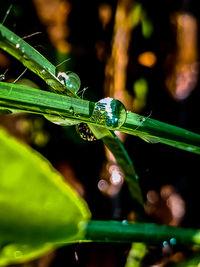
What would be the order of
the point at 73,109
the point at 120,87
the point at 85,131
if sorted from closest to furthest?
the point at 73,109 → the point at 85,131 → the point at 120,87

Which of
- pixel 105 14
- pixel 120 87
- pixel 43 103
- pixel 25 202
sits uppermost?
pixel 105 14

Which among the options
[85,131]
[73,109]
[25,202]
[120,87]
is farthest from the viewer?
[120,87]

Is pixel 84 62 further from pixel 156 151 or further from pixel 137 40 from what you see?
pixel 156 151

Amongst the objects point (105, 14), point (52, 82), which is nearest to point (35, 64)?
point (52, 82)

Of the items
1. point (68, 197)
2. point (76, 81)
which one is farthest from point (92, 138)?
point (68, 197)

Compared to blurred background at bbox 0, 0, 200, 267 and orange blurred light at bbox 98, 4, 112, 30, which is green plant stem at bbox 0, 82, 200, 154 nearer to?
blurred background at bbox 0, 0, 200, 267

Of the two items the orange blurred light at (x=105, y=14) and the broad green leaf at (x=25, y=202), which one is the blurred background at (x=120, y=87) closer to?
the orange blurred light at (x=105, y=14)

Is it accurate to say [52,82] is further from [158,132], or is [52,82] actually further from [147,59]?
[147,59]
